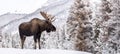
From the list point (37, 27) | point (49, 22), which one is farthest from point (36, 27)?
point (49, 22)

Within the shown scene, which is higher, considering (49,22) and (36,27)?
(49,22)

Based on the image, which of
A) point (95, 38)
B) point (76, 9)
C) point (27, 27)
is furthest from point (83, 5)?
point (27, 27)

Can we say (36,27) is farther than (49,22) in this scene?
No

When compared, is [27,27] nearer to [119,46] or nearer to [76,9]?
[119,46]

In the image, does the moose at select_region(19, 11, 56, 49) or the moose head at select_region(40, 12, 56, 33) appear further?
the moose head at select_region(40, 12, 56, 33)

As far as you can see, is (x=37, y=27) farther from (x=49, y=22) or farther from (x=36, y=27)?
(x=49, y=22)

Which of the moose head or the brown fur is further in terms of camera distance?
the moose head

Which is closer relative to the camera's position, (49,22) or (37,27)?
(37,27)

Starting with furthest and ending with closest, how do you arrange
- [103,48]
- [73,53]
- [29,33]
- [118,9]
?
[103,48], [118,9], [29,33], [73,53]

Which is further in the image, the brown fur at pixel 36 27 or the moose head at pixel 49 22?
the moose head at pixel 49 22

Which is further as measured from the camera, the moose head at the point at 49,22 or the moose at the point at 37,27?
the moose head at the point at 49,22

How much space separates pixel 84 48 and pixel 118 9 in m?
8.45

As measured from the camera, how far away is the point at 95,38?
4381cm

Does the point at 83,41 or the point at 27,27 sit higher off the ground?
the point at 27,27
